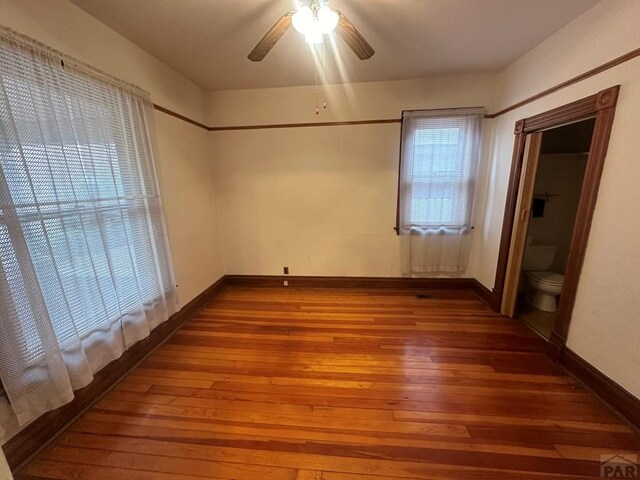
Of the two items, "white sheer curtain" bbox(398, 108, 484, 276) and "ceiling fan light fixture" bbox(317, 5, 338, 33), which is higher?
"ceiling fan light fixture" bbox(317, 5, 338, 33)

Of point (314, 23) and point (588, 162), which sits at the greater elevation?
point (314, 23)

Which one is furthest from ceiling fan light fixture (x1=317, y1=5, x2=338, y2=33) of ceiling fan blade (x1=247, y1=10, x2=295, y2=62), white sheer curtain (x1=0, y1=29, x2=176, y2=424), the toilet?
the toilet

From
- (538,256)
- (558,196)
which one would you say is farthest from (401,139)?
(538,256)

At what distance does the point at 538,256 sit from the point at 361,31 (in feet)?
9.95

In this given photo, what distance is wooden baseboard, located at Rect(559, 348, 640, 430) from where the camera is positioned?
4.76ft

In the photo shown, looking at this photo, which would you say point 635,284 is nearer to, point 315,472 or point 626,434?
point 626,434

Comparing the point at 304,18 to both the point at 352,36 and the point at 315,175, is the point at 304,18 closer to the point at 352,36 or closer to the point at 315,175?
the point at 352,36

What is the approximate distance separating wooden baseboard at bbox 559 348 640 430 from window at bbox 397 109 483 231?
5.29ft

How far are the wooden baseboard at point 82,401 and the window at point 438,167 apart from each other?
281 centimetres

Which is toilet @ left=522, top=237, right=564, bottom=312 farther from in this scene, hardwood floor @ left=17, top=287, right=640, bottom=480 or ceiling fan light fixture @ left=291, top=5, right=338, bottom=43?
ceiling fan light fixture @ left=291, top=5, right=338, bottom=43

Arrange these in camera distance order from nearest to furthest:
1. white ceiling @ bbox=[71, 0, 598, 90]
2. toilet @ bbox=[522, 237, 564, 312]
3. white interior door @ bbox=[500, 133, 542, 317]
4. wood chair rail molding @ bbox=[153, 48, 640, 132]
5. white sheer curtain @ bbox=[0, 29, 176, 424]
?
white sheer curtain @ bbox=[0, 29, 176, 424], wood chair rail molding @ bbox=[153, 48, 640, 132], white ceiling @ bbox=[71, 0, 598, 90], white interior door @ bbox=[500, 133, 542, 317], toilet @ bbox=[522, 237, 564, 312]

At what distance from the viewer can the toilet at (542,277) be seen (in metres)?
2.64

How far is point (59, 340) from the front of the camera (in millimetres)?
1409

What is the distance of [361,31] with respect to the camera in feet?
6.37
